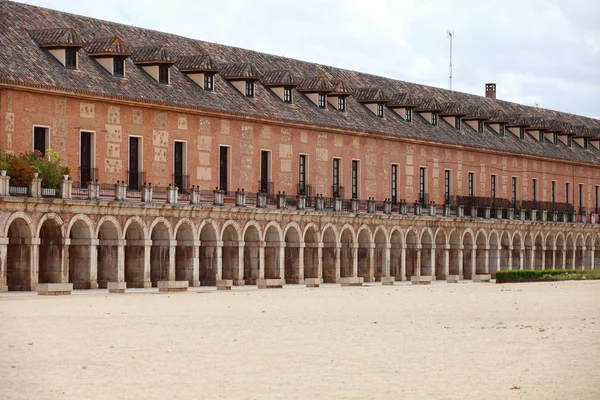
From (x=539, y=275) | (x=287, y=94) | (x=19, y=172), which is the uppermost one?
(x=287, y=94)

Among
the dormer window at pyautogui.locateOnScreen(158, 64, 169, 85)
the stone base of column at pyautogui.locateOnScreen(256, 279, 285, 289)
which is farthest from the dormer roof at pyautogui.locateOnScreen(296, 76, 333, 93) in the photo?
the stone base of column at pyautogui.locateOnScreen(256, 279, 285, 289)

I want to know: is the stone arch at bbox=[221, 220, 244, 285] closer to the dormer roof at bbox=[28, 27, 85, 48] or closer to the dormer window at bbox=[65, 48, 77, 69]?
the dormer window at bbox=[65, 48, 77, 69]

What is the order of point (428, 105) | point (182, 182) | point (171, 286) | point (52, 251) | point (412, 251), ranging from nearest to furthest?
1. point (171, 286)
2. point (52, 251)
3. point (182, 182)
4. point (412, 251)
5. point (428, 105)

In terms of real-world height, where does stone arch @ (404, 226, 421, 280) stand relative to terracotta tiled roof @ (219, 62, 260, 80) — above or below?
below

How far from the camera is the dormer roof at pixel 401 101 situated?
81.7 meters

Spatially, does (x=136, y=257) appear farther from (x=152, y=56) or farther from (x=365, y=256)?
(x=365, y=256)

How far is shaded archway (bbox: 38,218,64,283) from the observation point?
52156 mm

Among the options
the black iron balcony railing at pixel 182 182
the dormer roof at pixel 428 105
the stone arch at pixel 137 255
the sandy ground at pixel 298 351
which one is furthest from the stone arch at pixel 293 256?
the sandy ground at pixel 298 351

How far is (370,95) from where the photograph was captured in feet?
259

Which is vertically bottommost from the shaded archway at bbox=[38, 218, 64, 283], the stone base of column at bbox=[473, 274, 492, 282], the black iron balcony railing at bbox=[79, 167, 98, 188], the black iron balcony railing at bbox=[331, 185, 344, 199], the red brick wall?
the stone base of column at bbox=[473, 274, 492, 282]

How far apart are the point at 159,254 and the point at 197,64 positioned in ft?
36.0

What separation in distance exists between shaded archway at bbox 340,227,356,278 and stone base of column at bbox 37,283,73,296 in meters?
27.3

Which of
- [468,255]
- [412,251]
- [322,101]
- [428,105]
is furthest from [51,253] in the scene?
[468,255]

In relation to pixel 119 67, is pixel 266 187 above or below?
below
